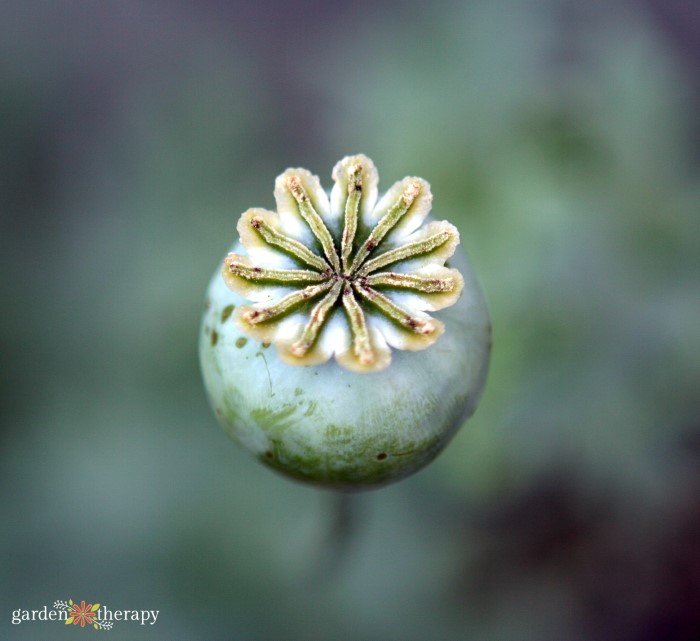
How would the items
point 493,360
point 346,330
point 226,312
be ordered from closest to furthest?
point 346,330
point 226,312
point 493,360

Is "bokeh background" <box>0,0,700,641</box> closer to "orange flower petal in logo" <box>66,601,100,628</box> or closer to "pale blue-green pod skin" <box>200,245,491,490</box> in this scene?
"orange flower petal in logo" <box>66,601,100,628</box>

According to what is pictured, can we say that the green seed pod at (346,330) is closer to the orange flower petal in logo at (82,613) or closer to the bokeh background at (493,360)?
the bokeh background at (493,360)

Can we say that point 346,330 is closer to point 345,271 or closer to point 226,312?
point 345,271

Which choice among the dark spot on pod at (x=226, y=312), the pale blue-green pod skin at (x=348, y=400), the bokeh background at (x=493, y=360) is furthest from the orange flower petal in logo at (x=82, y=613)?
the dark spot on pod at (x=226, y=312)

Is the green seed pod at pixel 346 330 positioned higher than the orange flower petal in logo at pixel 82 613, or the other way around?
the green seed pod at pixel 346 330

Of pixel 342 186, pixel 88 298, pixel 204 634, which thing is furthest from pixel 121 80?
pixel 342 186

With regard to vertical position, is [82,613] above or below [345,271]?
below

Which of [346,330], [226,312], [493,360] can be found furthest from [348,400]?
[493,360]
